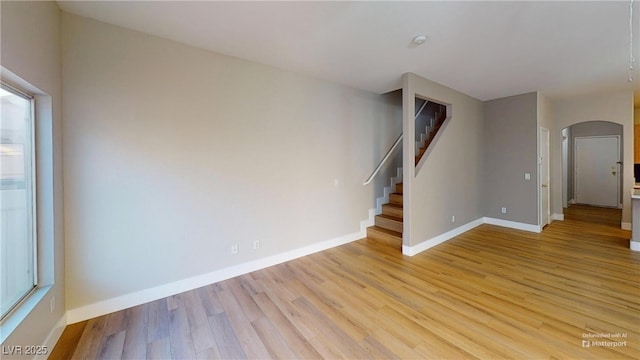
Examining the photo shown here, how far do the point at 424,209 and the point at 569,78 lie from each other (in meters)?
3.13

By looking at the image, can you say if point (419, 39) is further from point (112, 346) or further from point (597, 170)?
point (597, 170)

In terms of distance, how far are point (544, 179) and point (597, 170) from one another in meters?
3.56

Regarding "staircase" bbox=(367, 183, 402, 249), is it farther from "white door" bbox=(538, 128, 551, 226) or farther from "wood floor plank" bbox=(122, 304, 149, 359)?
"wood floor plank" bbox=(122, 304, 149, 359)

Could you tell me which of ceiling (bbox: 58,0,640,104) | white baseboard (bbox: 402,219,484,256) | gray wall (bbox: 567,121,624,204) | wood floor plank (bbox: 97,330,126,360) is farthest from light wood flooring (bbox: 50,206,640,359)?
gray wall (bbox: 567,121,624,204)

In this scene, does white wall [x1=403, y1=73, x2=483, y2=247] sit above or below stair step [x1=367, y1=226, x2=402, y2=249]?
above

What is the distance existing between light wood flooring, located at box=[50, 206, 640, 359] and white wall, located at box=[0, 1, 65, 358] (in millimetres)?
369

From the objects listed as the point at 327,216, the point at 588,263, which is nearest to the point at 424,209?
the point at 327,216

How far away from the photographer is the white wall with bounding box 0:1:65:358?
5.19 feet

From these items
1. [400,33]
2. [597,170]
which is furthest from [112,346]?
[597,170]

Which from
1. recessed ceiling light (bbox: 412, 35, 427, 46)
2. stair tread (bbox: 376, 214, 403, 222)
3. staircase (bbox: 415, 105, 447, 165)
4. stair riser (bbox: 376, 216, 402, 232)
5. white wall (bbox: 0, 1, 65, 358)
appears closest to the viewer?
white wall (bbox: 0, 1, 65, 358)

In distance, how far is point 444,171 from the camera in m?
4.32

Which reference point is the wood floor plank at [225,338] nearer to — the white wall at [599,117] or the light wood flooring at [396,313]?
the light wood flooring at [396,313]

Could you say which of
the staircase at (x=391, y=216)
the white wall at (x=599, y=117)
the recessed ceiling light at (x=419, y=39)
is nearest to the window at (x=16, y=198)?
the recessed ceiling light at (x=419, y=39)

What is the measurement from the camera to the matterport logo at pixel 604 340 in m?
1.85
